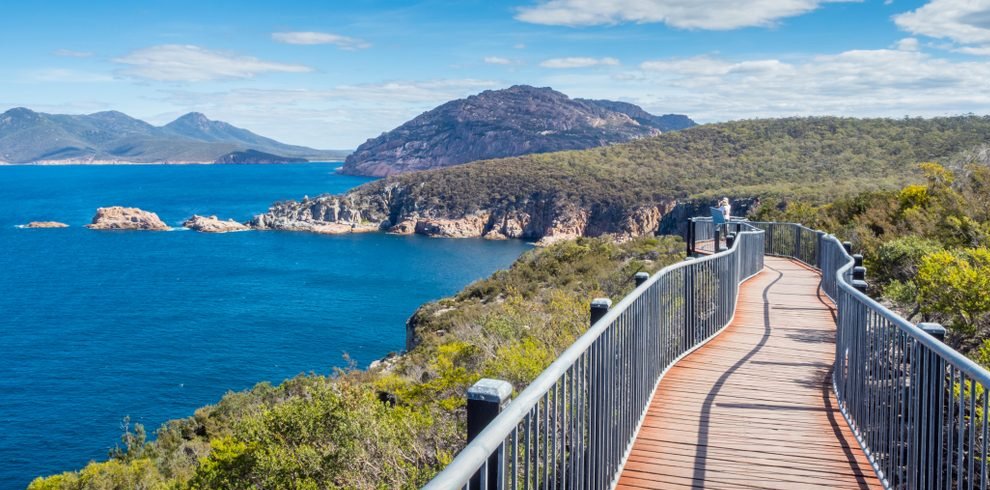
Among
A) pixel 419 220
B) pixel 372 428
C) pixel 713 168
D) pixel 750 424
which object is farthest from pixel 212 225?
pixel 750 424

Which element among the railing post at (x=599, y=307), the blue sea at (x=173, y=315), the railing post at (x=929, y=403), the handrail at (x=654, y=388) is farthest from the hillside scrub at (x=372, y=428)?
the blue sea at (x=173, y=315)

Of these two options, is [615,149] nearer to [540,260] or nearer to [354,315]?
[354,315]

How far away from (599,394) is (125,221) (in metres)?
111

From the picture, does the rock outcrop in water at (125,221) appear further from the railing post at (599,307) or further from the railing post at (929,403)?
the railing post at (929,403)

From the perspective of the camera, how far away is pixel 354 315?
171 feet

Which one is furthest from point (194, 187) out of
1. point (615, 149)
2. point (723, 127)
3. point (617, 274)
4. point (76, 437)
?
point (617, 274)

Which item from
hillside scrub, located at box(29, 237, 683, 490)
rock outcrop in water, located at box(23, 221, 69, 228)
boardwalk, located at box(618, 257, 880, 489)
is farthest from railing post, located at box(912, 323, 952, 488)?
rock outcrop in water, located at box(23, 221, 69, 228)

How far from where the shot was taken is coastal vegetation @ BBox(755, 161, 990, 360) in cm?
757

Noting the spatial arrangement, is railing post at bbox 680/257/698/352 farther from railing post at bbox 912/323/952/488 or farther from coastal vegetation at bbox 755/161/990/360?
railing post at bbox 912/323/952/488

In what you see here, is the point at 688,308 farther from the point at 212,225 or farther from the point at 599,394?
the point at 212,225

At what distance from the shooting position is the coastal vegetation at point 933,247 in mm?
7566

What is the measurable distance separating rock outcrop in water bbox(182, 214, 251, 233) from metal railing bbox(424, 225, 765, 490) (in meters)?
99.1

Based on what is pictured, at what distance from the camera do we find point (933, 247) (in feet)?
37.3

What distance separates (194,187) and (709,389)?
186 m
